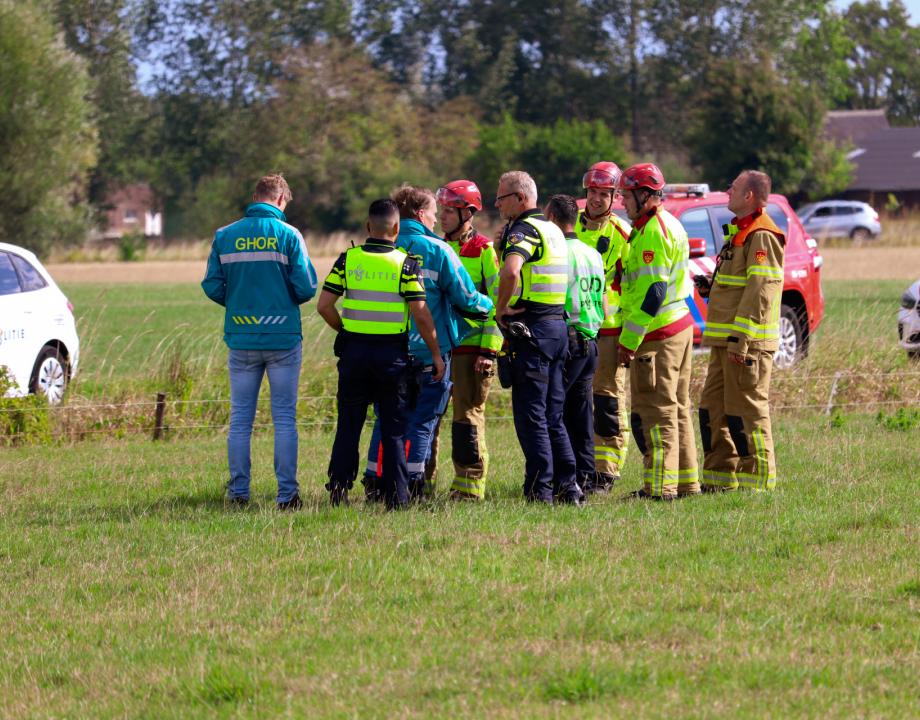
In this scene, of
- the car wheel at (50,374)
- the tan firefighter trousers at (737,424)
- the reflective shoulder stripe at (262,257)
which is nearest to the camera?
the reflective shoulder stripe at (262,257)

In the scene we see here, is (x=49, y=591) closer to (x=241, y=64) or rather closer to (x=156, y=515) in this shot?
(x=156, y=515)

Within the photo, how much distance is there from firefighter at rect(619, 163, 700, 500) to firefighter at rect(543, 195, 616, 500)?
0.22 metres

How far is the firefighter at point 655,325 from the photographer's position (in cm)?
823

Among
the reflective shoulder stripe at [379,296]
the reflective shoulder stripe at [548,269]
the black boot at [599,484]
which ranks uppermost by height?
the reflective shoulder stripe at [548,269]

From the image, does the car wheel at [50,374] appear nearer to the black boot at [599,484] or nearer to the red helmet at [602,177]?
the black boot at [599,484]

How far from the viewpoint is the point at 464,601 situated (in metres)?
5.91

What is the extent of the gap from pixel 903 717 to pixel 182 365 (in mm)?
9645

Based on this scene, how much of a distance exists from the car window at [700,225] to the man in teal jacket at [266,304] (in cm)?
752

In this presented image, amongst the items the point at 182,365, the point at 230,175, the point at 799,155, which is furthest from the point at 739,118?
the point at 182,365

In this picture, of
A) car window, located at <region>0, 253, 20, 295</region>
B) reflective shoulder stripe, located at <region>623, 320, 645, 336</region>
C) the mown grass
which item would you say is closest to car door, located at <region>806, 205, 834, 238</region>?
car window, located at <region>0, 253, 20, 295</region>

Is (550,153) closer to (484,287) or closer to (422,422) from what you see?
(484,287)

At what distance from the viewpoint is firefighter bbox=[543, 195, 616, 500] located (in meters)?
8.38

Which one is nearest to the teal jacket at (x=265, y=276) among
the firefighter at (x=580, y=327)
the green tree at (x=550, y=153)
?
the firefighter at (x=580, y=327)

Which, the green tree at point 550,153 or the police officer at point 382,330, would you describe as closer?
the police officer at point 382,330
